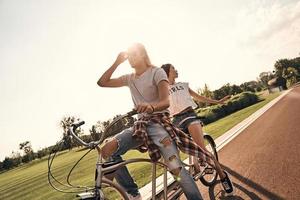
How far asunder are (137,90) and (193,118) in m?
2.11

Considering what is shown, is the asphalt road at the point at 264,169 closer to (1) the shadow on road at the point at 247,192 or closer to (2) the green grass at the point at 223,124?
(1) the shadow on road at the point at 247,192

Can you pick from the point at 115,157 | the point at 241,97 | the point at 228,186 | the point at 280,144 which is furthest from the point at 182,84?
the point at 241,97

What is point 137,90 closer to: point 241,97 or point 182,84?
point 182,84

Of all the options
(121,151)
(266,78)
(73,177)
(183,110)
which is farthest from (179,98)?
(266,78)

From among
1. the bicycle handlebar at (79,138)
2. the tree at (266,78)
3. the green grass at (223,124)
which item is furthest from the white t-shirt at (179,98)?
the tree at (266,78)

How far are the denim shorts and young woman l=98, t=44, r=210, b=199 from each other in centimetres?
187

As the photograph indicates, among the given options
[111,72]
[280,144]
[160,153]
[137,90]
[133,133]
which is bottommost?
[280,144]

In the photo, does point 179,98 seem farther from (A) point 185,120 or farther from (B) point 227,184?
(B) point 227,184

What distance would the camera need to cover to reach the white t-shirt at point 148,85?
3.41 m

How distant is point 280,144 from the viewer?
838 centimetres

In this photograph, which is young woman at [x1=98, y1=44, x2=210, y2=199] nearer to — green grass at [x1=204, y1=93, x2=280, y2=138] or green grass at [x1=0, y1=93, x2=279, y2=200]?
green grass at [x1=0, y1=93, x2=279, y2=200]

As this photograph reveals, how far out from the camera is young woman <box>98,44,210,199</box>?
3.35 m

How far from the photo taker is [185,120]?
17.8 ft

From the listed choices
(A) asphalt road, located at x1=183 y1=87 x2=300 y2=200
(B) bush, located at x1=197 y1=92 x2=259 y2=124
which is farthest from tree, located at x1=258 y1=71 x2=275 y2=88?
(A) asphalt road, located at x1=183 y1=87 x2=300 y2=200
